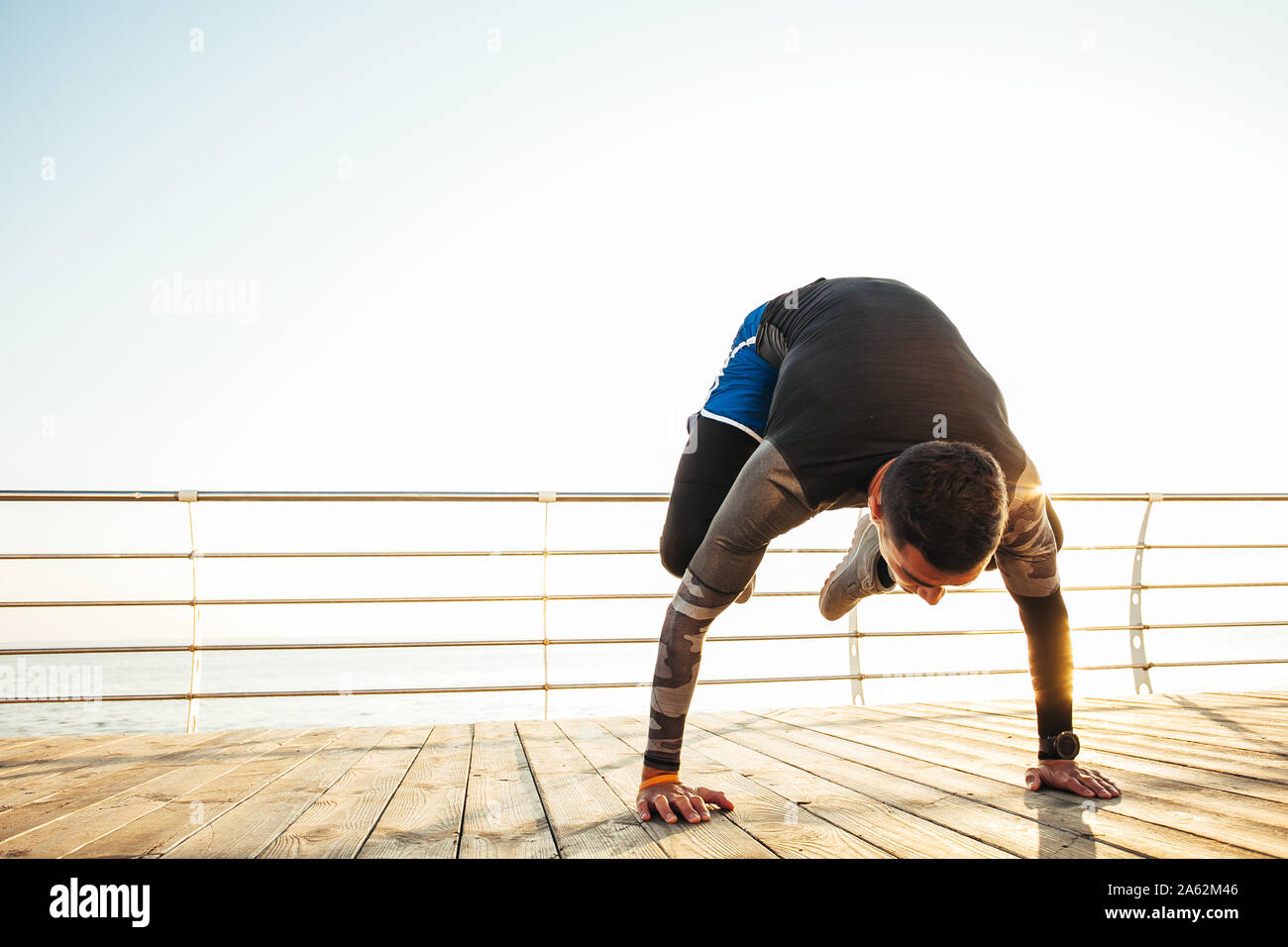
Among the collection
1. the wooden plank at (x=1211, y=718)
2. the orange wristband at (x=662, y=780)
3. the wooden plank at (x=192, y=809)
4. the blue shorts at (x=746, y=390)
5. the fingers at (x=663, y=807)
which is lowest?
the wooden plank at (x=1211, y=718)

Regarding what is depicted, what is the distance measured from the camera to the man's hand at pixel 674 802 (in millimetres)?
1480

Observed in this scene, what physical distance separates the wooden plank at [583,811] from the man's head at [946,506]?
0.68 m

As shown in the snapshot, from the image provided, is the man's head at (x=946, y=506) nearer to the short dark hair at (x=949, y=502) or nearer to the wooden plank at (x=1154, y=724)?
the short dark hair at (x=949, y=502)

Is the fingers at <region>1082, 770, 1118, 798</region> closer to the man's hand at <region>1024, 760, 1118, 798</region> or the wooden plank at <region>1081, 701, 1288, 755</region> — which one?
the man's hand at <region>1024, 760, 1118, 798</region>

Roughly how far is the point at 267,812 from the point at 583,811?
0.67 m

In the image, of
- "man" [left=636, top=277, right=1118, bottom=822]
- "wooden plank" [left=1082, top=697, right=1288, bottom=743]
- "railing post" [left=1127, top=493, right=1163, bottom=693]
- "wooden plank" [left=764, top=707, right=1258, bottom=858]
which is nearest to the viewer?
"wooden plank" [left=764, top=707, right=1258, bottom=858]

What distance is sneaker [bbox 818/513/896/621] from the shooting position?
209cm

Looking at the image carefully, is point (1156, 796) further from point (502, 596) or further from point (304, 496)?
point (304, 496)

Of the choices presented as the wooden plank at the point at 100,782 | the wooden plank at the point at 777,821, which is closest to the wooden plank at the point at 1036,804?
the wooden plank at the point at 777,821

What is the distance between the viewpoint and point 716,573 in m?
1.59

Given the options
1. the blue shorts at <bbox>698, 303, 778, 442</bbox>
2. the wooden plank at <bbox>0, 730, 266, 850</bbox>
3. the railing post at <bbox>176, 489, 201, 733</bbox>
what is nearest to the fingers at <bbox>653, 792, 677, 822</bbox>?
Answer: the blue shorts at <bbox>698, 303, 778, 442</bbox>

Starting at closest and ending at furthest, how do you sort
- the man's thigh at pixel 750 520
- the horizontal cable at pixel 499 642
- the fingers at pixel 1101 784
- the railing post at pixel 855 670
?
the man's thigh at pixel 750 520
the fingers at pixel 1101 784
the horizontal cable at pixel 499 642
the railing post at pixel 855 670

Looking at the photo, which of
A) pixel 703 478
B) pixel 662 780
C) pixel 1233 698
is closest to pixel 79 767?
pixel 662 780
